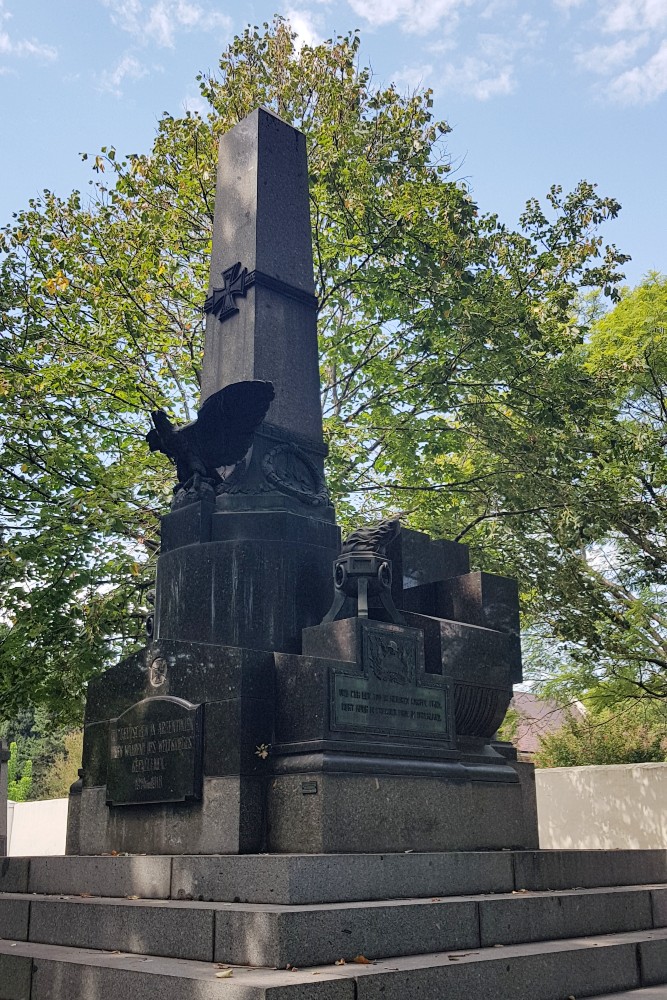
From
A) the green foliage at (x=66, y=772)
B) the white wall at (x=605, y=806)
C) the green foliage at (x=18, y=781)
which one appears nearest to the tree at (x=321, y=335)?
the white wall at (x=605, y=806)

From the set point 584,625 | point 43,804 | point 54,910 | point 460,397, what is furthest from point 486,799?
point 43,804

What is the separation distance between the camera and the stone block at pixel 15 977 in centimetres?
601

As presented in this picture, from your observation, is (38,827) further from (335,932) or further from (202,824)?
(335,932)

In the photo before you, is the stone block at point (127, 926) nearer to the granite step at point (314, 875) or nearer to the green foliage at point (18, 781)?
the granite step at point (314, 875)

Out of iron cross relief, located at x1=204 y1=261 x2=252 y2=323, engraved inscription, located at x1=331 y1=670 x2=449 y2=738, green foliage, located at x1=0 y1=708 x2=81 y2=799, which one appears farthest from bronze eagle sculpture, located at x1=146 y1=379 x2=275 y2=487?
green foliage, located at x1=0 y1=708 x2=81 y2=799

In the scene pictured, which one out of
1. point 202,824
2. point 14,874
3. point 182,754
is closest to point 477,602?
point 182,754

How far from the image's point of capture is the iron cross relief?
10.4 meters

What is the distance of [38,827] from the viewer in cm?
3064

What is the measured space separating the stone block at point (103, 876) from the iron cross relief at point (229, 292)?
5592 millimetres

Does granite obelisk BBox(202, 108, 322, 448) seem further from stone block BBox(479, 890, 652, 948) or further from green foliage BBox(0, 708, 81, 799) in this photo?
green foliage BBox(0, 708, 81, 799)

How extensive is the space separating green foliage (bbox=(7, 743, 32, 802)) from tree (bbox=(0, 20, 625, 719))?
33307 millimetres

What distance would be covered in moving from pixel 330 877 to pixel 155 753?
2.13 metres

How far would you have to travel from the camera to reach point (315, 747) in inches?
282

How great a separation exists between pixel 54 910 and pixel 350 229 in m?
13.2
